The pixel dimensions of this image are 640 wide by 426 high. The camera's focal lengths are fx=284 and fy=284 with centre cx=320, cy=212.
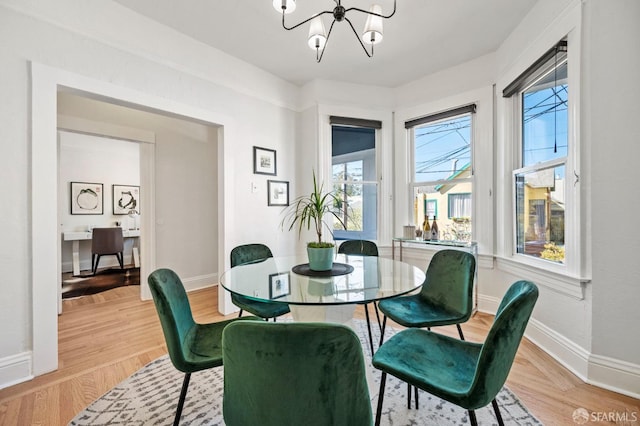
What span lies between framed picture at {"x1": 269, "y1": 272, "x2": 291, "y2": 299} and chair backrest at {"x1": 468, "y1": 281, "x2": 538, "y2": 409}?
81cm

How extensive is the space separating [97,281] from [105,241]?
2.76 feet

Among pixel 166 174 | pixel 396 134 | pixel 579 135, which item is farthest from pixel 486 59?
pixel 166 174

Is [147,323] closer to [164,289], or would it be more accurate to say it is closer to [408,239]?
[164,289]

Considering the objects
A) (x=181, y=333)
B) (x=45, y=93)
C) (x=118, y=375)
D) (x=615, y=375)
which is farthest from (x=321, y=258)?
(x=45, y=93)

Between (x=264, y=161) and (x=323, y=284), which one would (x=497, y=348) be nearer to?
(x=323, y=284)

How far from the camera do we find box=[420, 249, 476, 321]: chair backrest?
1.77 m

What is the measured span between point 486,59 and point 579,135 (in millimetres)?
1566

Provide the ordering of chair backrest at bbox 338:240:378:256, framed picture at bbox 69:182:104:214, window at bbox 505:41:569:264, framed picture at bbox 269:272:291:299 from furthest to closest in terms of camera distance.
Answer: framed picture at bbox 69:182:104:214, chair backrest at bbox 338:240:378:256, window at bbox 505:41:569:264, framed picture at bbox 269:272:291:299

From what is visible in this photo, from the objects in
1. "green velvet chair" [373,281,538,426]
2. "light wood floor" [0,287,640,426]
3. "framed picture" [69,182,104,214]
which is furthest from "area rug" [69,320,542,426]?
"framed picture" [69,182,104,214]

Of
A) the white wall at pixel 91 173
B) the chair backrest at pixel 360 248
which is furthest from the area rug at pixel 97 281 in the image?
the chair backrest at pixel 360 248

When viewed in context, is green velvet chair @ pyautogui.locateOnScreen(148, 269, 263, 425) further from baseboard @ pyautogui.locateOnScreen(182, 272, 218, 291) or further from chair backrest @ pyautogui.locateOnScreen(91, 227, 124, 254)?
chair backrest @ pyautogui.locateOnScreen(91, 227, 124, 254)

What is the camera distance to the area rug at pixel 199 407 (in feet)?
4.89

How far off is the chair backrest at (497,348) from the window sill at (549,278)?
1.34 m

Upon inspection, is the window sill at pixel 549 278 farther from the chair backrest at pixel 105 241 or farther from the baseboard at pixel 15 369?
the chair backrest at pixel 105 241
